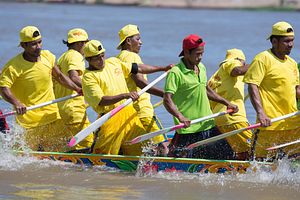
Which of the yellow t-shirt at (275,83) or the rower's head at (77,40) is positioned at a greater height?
the rower's head at (77,40)

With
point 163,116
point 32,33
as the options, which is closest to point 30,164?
point 32,33

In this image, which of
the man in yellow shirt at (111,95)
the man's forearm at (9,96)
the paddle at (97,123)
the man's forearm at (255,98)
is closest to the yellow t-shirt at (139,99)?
the man in yellow shirt at (111,95)

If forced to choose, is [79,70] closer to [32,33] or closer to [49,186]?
[32,33]

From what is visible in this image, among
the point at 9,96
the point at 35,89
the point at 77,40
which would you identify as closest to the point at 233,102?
the point at 77,40

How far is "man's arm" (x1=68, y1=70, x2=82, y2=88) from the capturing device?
14352 millimetres

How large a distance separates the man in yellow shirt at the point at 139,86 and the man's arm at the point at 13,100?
1494 mm

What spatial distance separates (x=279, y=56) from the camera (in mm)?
12602

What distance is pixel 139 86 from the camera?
539 inches

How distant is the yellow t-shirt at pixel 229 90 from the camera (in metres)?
13.5

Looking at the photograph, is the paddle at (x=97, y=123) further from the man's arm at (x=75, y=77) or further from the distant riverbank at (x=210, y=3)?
the distant riverbank at (x=210, y=3)

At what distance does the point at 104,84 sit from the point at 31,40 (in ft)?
5.03

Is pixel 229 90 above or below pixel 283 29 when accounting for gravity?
below

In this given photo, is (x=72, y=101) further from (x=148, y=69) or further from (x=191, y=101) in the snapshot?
(x=191, y=101)

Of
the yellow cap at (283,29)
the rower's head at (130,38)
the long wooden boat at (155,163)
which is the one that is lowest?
the long wooden boat at (155,163)
